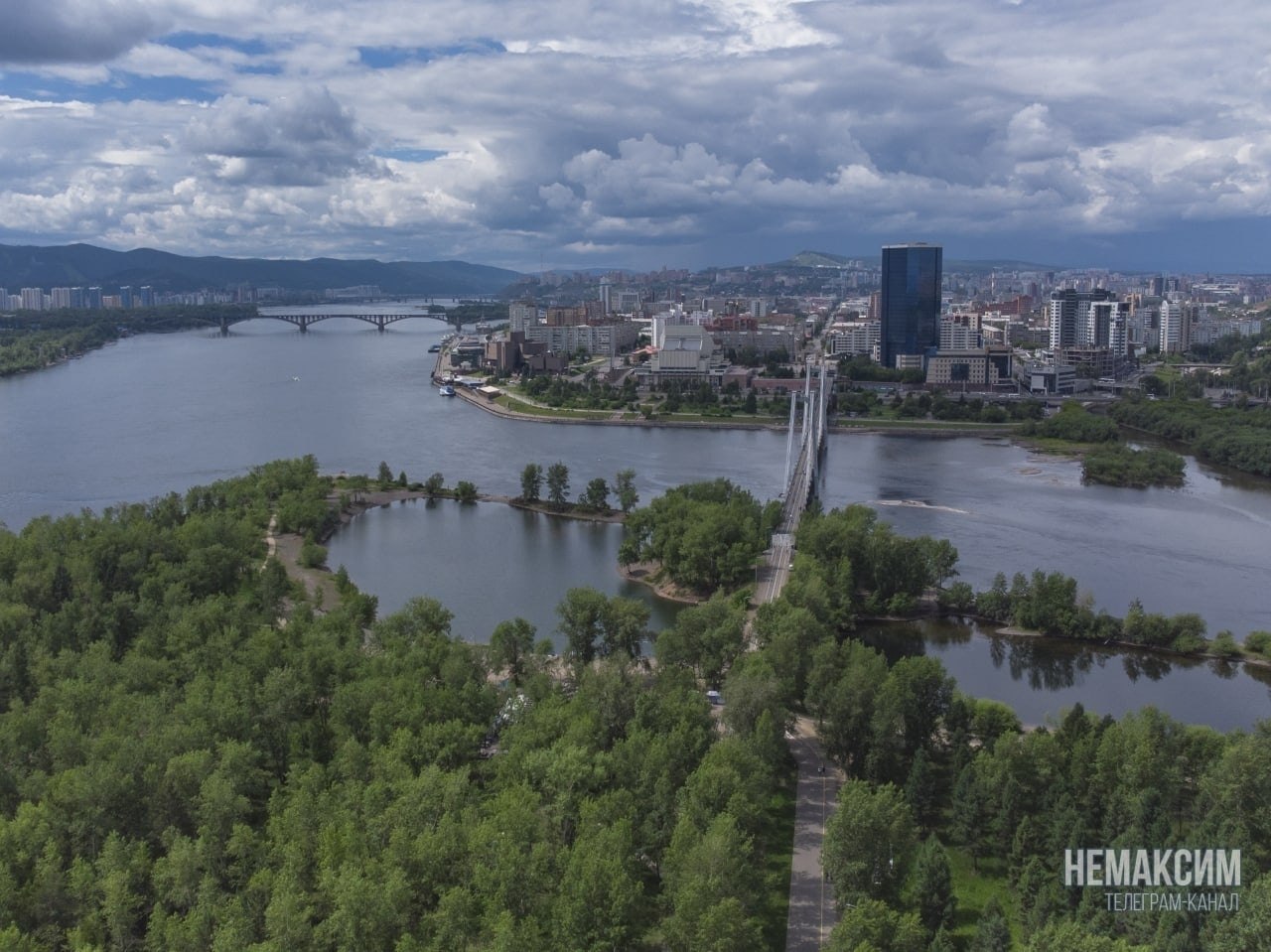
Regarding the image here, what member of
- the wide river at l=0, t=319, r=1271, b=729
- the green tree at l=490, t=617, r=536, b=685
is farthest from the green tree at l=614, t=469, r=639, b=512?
the green tree at l=490, t=617, r=536, b=685

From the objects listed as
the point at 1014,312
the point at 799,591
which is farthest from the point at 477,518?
the point at 1014,312

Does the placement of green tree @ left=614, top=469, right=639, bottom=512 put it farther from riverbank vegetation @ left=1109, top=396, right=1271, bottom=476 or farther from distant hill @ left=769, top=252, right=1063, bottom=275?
distant hill @ left=769, top=252, right=1063, bottom=275

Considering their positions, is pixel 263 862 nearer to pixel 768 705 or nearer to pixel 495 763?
pixel 495 763

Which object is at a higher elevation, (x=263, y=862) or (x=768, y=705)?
(x=768, y=705)

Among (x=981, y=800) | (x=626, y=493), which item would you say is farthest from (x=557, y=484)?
(x=981, y=800)

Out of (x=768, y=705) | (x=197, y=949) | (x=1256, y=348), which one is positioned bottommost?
(x=197, y=949)

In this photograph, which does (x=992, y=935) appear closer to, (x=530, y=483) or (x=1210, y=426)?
(x=530, y=483)
